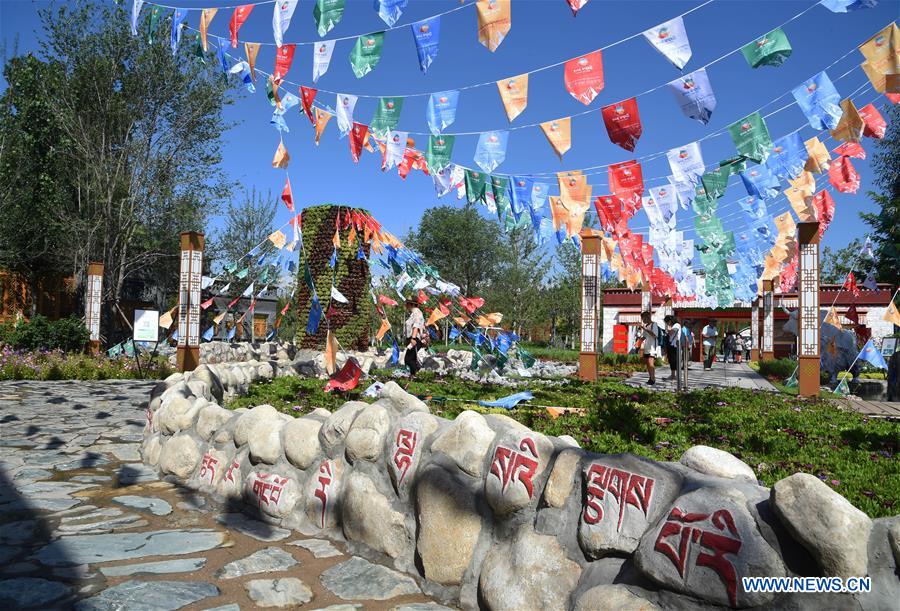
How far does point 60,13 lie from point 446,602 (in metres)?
25.3

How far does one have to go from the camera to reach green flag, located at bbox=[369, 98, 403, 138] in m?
8.37

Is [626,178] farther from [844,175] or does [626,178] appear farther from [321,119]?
[321,119]

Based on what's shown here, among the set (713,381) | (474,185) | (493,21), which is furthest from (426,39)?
(713,381)

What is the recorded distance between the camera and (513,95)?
7422 mm

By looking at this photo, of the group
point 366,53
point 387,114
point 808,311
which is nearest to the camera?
point 366,53

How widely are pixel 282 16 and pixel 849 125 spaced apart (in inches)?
286

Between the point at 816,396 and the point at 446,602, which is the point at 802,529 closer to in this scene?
the point at 446,602

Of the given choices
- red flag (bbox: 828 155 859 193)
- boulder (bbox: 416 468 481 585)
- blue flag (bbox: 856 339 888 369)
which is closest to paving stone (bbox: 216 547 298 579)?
boulder (bbox: 416 468 481 585)

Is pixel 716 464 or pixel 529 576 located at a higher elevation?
pixel 716 464

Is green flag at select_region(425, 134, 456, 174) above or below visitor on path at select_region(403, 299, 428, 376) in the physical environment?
above

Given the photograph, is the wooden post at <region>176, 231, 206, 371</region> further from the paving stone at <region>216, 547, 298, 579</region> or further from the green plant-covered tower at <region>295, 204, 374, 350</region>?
the paving stone at <region>216, 547, 298, 579</region>

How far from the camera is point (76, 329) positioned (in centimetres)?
1470

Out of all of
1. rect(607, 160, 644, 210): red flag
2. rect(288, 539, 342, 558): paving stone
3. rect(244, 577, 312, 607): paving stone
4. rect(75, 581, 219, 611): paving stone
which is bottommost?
rect(288, 539, 342, 558): paving stone

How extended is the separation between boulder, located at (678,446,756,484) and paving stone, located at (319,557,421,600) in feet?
4.49
